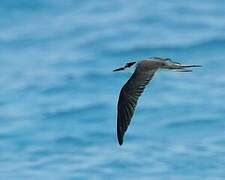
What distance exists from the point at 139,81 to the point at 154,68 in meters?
0.12

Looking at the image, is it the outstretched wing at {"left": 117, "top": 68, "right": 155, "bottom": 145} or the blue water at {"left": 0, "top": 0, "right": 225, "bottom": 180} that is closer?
the outstretched wing at {"left": 117, "top": 68, "right": 155, "bottom": 145}

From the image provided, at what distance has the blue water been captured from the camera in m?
9.39

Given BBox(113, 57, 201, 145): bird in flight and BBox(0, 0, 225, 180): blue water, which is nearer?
BBox(113, 57, 201, 145): bird in flight

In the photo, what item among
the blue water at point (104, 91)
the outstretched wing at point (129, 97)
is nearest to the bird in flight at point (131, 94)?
the outstretched wing at point (129, 97)

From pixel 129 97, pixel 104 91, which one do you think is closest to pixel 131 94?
pixel 129 97

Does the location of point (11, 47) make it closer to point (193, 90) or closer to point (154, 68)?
point (193, 90)

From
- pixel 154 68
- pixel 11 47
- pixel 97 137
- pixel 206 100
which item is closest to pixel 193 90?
pixel 206 100

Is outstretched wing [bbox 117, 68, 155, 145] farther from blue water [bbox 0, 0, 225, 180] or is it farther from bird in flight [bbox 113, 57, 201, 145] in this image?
blue water [bbox 0, 0, 225, 180]

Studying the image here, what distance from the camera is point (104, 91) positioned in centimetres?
1055

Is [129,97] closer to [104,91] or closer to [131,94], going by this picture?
[131,94]

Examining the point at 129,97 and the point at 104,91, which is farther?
the point at 104,91

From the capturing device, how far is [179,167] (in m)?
9.27

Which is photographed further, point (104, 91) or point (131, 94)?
point (104, 91)

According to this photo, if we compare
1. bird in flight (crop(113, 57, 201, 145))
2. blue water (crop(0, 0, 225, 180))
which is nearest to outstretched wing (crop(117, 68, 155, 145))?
bird in flight (crop(113, 57, 201, 145))
